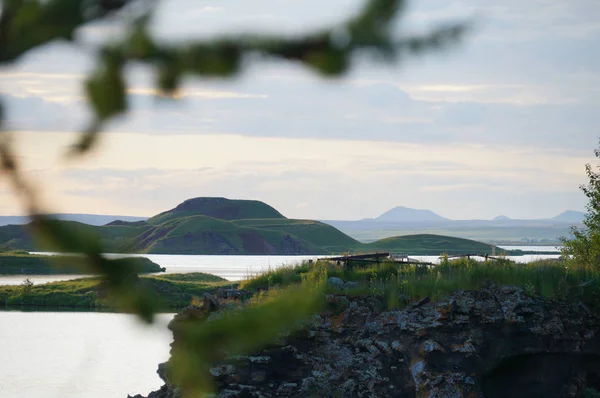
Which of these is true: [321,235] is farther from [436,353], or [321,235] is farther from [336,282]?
[436,353]

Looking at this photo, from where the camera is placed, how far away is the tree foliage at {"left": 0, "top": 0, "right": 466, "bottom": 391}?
2.24 meters

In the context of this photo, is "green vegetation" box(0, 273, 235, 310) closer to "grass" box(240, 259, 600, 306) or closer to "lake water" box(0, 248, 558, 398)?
"lake water" box(0, 248, 558, 398)

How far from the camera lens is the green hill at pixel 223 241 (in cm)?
16550

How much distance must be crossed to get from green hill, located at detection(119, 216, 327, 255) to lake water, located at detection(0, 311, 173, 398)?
117 m

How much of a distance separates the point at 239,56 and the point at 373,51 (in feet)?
1.42

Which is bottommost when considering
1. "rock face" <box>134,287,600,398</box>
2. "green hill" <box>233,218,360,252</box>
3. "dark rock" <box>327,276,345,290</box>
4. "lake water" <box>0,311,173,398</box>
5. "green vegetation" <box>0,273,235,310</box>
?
"lake water" <box>0,311,173,398</box>

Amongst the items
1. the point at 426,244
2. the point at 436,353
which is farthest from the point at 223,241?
the point at 436,353

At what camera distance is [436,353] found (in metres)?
15.8

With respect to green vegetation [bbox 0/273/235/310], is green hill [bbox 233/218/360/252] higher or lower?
higher

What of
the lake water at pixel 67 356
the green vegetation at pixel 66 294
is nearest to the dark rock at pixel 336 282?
the lake water at pixel 67 356

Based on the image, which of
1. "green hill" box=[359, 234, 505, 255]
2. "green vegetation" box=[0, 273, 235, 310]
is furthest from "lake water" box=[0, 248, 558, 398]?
"green hill" box=[359, 234, 505, 255]

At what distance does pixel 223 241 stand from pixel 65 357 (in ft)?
447

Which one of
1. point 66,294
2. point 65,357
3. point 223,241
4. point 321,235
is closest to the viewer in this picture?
point 65,357

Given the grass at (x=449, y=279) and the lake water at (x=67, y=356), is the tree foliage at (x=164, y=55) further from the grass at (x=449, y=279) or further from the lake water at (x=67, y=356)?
the lake water at (x=67, y=356)
